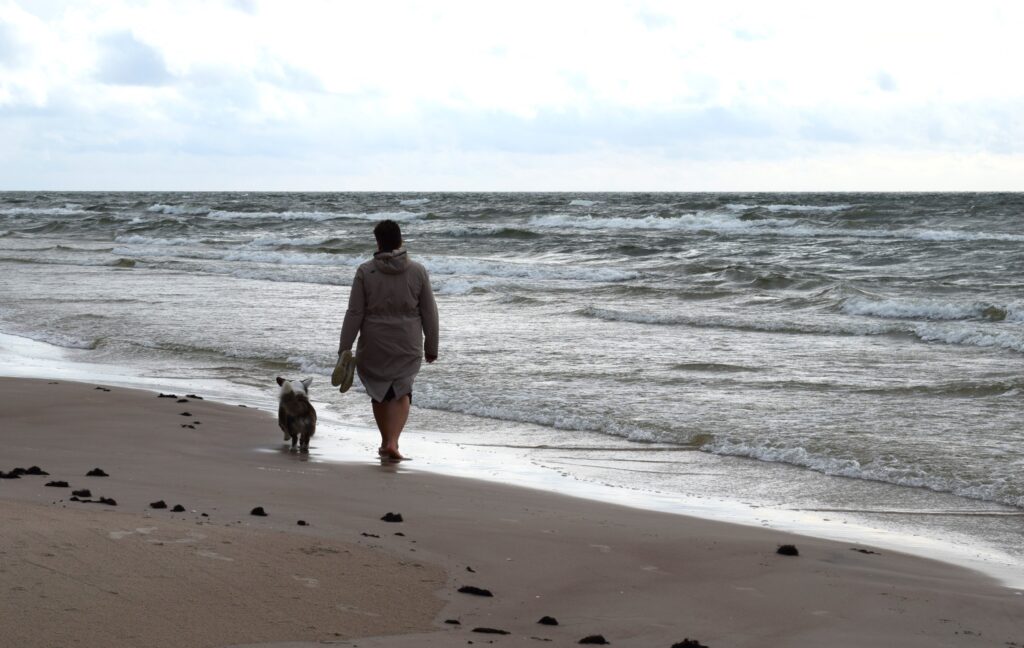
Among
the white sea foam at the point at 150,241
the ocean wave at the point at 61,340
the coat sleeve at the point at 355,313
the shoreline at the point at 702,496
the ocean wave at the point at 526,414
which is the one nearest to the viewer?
the shoreline at the point at 702,496

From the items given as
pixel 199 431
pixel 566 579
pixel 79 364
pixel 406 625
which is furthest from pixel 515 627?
pixel 79 364

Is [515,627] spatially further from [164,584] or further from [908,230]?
[908,230]

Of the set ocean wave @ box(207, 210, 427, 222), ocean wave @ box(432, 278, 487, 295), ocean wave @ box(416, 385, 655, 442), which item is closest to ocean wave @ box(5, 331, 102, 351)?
ocean wave @ box(416, 385, 655, 442)

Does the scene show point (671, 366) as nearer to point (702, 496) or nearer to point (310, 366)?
→ point (310, 366)

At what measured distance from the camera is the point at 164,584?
3619mm

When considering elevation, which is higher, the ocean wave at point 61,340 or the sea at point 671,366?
the sea at point 671,366

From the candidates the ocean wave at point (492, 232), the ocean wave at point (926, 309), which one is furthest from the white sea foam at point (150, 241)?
the ocean wave at point (926, 309)

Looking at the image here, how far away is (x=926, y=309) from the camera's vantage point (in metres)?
17.5

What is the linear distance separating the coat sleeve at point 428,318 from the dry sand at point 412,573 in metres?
1.30

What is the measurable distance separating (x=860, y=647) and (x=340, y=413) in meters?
6.27

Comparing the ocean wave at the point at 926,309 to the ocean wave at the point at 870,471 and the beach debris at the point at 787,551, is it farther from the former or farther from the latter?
the beach debris at the point at 787,551

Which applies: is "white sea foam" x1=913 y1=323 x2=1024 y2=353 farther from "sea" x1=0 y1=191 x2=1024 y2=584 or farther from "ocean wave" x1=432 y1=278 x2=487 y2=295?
"ocean wave" x1=432 y1=278 x2=487 y2=295

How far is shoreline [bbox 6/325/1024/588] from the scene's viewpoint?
556 cm

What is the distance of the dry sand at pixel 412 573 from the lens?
136 inches
